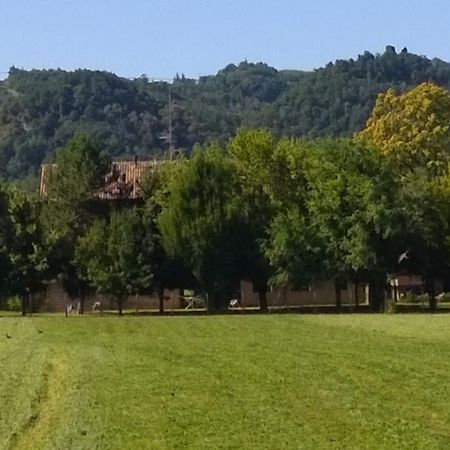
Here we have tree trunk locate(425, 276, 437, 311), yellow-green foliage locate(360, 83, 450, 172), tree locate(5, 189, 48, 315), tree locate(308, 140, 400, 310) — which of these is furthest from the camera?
yellow-green foliage locate(360, 83, 450, 172)

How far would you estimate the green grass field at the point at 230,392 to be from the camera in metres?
19.1

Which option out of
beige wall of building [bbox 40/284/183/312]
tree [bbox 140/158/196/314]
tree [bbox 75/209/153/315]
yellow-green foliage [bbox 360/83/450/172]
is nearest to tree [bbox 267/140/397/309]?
tree [bbox 140/158/196/314]

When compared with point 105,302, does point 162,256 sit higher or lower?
higher

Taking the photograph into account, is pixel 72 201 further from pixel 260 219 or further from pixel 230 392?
pixel 230 392

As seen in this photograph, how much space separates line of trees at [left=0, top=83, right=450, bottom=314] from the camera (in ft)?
260

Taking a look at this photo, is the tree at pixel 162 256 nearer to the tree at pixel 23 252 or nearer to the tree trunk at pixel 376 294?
the tree at pixel 23 252

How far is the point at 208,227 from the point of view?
8262 cm

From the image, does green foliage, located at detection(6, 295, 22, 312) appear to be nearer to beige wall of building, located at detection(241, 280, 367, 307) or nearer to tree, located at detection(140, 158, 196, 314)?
tree, located at detection(140, 158, 196, 314)

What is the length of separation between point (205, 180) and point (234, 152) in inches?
168

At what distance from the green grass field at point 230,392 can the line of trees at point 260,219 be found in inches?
1358

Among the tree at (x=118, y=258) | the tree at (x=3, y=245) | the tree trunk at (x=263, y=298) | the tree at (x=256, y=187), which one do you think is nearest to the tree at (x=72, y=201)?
the tree at (x=118, y=258)

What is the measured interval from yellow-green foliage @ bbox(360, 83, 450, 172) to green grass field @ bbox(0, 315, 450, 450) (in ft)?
144

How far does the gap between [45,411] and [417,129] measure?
224 feet

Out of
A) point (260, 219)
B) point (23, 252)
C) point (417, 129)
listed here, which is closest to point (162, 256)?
point (260, 219)
